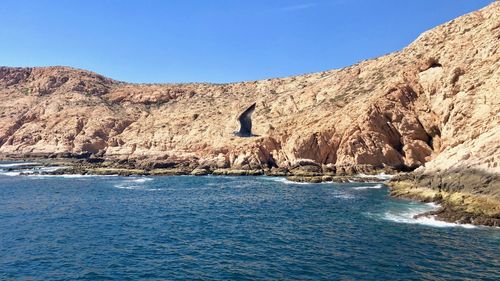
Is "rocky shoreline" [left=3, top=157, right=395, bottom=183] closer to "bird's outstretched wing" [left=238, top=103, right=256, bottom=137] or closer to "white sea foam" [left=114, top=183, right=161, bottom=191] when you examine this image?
"bird's outstretched wing" [left=238, top=103, right=256, bottom=137]

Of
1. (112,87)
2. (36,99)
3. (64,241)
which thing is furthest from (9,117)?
(64,241)

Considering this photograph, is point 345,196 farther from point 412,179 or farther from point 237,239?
point 237,239

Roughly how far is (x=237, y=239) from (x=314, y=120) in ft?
210

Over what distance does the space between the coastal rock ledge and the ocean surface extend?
40.9ft

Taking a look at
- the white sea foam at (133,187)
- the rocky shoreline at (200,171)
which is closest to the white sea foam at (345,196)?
the rocky shoreline at (200,171)

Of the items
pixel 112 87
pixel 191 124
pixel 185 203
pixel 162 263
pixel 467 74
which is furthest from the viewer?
pixel 112 87

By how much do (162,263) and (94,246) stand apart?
771cm

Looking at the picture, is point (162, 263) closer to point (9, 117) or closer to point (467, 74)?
point (467, 74)

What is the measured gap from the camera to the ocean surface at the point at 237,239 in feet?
86.8

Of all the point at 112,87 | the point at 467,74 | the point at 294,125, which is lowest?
the point at 294,125

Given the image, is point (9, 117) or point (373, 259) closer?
point (373, 259)

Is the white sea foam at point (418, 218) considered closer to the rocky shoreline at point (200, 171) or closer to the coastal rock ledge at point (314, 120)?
the coastal rock ledge at point (314, 120)

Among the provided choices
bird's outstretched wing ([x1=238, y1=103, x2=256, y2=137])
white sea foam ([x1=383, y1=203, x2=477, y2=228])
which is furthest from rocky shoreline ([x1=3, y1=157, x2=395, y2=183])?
white sea foam ([x1=383, y1=203, x2=477, y2=228])

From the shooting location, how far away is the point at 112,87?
17762cm
